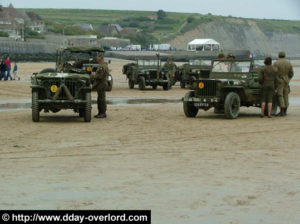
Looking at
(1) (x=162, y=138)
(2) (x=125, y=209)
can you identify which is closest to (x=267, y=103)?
(1) (x=162, y=138)

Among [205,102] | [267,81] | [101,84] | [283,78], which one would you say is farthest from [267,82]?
[101,84]

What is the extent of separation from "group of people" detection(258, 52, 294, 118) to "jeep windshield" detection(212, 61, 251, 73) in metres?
0.53

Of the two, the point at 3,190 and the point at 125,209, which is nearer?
the point at 125,209

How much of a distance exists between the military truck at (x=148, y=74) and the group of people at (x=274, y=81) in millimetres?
12709

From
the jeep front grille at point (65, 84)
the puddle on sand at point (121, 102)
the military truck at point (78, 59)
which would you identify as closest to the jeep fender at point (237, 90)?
the jeep front grille at point (65, 84)

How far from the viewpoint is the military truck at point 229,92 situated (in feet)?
51.5

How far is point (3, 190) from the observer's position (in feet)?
23.6

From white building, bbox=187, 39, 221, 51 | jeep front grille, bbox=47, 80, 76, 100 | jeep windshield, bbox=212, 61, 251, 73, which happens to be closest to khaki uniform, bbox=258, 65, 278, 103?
jeep windshield, bbox=212, 61, 251, 73

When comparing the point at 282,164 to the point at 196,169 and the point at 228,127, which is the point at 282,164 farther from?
the point at 228,127

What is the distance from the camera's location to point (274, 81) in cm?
1642

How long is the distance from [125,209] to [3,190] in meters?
1.52

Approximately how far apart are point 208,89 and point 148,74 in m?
13.7

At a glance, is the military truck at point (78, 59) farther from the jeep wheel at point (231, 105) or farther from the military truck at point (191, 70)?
the jeep wheel at point (231, 105)

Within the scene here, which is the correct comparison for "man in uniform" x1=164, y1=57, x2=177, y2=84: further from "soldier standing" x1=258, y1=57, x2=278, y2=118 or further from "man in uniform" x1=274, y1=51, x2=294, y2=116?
"soldier standing" x1=258, y1=57, x2=278, y2=118
